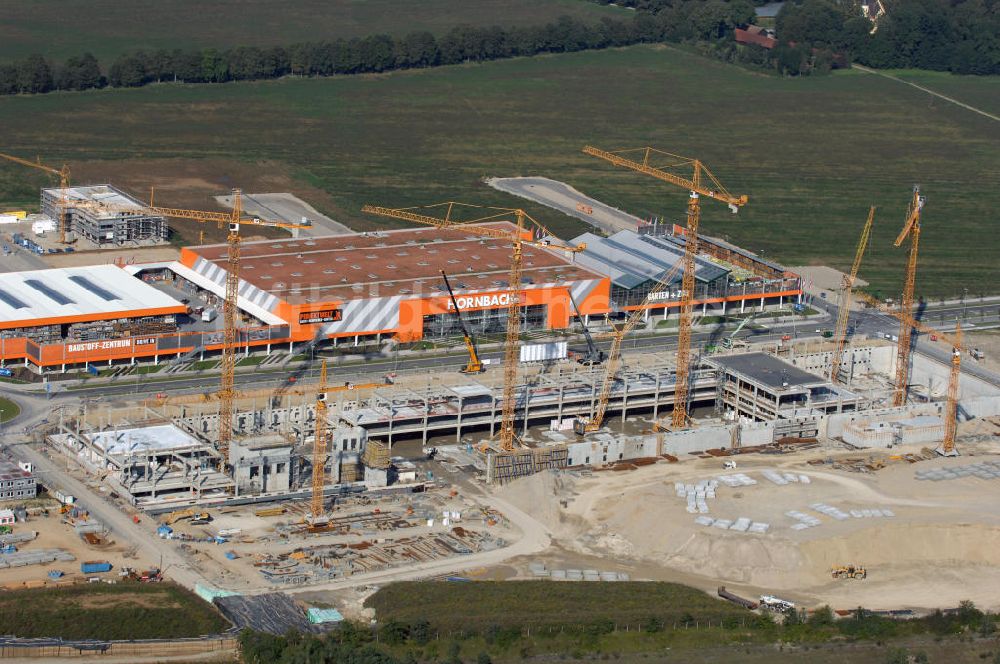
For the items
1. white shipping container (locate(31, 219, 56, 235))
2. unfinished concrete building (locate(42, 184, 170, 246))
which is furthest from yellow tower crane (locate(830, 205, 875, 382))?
white shipping container (locate(31, 219, 56, 235))

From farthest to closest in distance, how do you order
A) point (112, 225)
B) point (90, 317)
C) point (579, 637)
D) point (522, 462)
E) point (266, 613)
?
point (112, 225) < point (90, 317) < point (522, 462) < point (266, 613) < point (579, 637)

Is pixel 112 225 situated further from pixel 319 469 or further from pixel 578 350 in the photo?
pixel 319 469

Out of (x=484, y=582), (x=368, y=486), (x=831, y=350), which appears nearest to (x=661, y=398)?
(x=831, y=350)

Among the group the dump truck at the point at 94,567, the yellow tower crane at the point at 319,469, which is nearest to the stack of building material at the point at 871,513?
the yellow tower crane at the point at 319,469

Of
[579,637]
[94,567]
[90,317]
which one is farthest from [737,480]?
[90,317]

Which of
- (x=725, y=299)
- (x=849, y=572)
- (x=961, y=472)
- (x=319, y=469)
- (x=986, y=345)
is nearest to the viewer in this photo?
(x=849, y=572)

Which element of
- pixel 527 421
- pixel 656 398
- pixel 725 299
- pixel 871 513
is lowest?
pixel 527 421

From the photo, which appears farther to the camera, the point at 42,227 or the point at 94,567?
the point at 42,227
